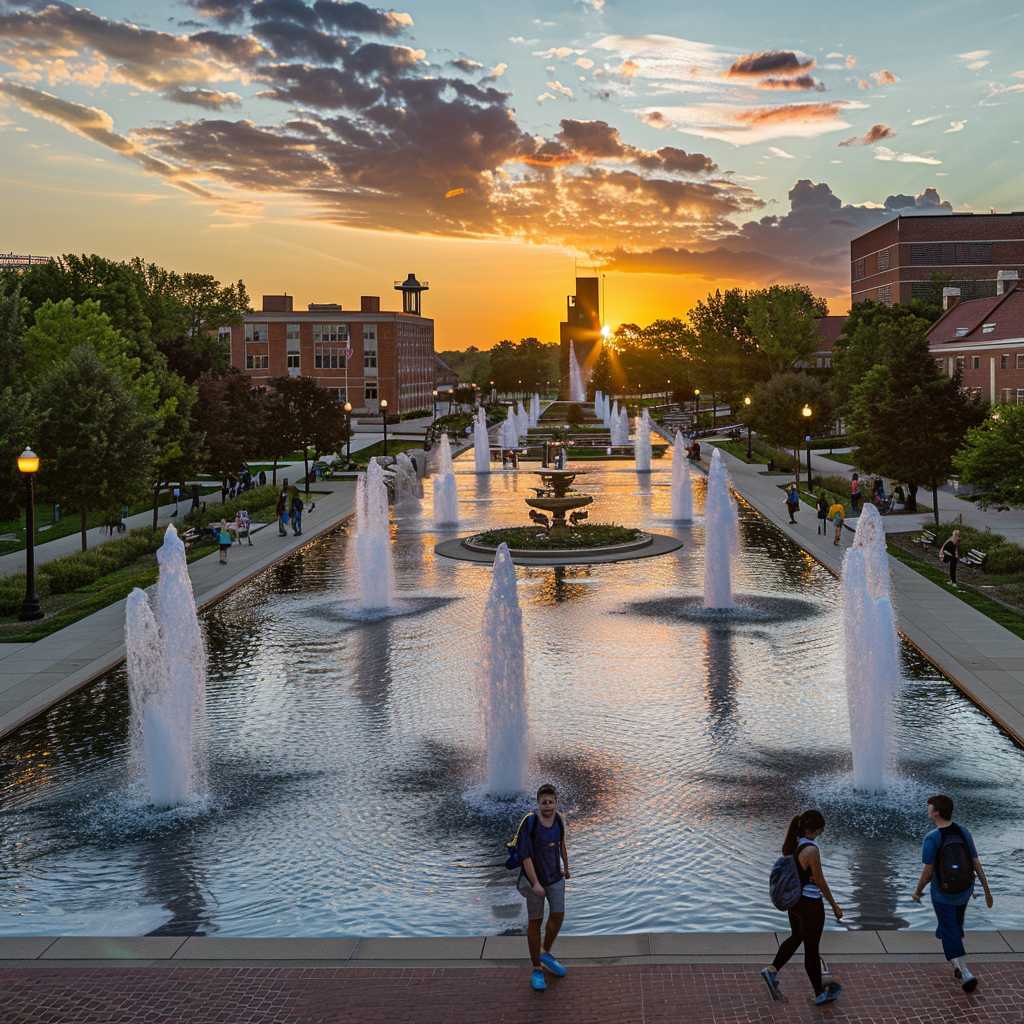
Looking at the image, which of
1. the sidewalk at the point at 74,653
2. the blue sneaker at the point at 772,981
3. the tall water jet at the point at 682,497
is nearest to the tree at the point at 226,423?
the sidewalk at the point at 74,653

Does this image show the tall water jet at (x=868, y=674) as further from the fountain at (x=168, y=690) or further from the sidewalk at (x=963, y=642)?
the fountain at (x=168, y=690)

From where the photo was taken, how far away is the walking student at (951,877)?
9203 mm

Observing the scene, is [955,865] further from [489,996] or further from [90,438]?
[90,438]

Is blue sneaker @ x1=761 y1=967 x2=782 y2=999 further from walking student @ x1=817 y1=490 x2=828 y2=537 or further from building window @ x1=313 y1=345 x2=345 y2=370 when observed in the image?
building window @ x1=313 y1=345 x2=345 y2=370

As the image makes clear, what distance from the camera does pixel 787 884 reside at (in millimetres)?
9000

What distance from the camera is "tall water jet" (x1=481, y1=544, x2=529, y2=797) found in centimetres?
1433

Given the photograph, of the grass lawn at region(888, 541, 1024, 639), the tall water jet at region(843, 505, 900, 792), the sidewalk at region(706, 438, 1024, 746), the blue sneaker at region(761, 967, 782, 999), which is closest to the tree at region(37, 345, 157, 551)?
the sidewalk at region(706, 438, 1024, 746)

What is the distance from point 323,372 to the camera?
125 meters

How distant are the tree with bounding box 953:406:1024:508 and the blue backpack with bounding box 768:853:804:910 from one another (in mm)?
21482

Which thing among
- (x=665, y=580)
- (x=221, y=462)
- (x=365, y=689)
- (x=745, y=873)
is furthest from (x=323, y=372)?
(x=745, y=873)

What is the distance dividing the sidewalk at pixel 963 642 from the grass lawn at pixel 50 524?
2565 centimetres

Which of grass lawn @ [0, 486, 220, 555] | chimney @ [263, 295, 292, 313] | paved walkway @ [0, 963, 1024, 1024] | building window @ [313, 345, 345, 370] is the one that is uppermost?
chimney @ [263, 295, 292, 313]

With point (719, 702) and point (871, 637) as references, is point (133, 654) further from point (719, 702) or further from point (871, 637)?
point (871, 637)

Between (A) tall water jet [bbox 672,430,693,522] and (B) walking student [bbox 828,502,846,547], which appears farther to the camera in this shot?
(A) tall water jet [bbox 672,430,693,522]
